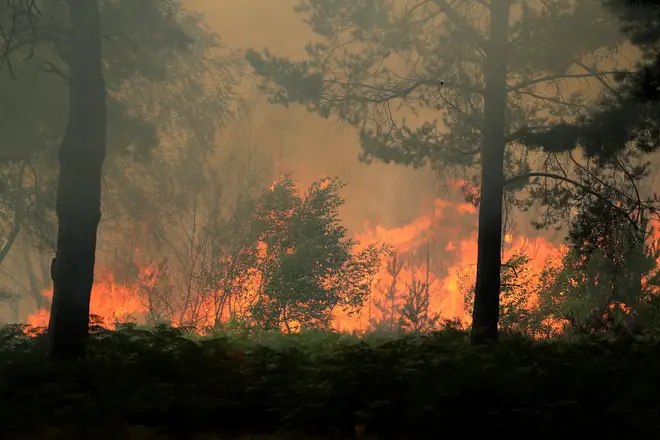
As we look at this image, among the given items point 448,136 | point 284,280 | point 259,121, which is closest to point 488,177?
point 448,136

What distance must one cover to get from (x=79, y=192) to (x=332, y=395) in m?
4.22

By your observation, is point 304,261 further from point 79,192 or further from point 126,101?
point 79,192

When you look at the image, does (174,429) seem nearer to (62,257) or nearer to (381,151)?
(62,257)

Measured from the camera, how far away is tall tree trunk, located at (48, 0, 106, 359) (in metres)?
8.18

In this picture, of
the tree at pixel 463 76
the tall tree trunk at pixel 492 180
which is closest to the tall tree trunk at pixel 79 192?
the tree at pixel 463 76

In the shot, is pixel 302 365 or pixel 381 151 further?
pixel 381 151

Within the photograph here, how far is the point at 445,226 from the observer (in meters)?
42.3

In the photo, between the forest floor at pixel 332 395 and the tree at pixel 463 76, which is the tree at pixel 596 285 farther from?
the forest floor at pixel 332 395

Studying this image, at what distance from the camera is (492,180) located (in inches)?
432

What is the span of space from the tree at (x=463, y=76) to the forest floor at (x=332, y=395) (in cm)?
319

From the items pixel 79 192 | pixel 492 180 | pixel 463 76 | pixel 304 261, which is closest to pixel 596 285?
pixel 304 261

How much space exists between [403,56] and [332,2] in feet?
6.05

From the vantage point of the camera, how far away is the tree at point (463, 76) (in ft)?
36.4

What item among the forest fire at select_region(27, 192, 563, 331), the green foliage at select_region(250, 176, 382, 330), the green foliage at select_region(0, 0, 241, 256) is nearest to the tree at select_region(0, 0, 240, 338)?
the green foliage at select_region(0, 0, 241, 256)
